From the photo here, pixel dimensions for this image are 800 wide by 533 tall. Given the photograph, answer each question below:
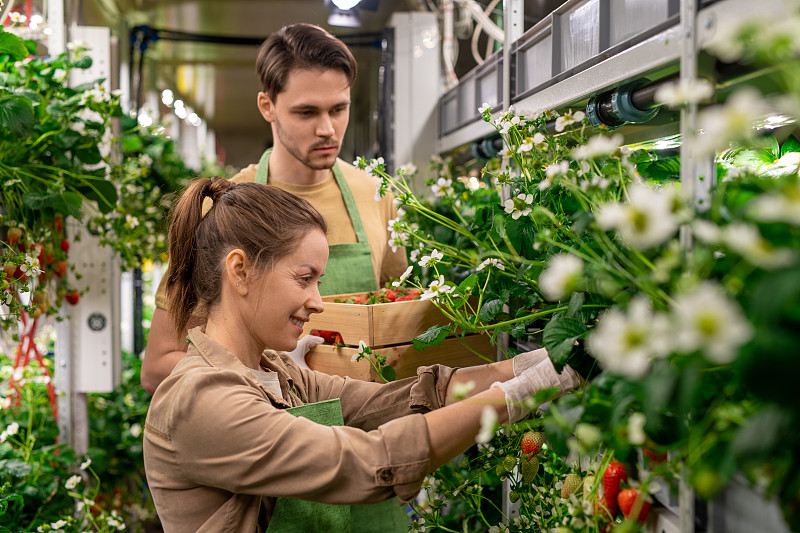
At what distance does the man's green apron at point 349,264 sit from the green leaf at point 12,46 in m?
0.71

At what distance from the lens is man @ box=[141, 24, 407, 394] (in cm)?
193

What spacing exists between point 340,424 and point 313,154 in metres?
0.89

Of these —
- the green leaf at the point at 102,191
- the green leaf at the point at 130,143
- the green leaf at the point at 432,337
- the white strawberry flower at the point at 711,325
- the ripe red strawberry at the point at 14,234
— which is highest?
the green leaf at the point at 130,143

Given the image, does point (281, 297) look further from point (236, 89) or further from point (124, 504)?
point (236, 89)

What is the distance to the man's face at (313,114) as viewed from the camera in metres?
1.97

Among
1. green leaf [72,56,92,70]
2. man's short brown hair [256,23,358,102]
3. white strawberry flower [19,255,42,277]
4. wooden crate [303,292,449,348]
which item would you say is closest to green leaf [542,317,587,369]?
wooden crate [303,292,449,348]

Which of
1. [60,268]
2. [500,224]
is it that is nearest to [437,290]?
A: [500,224]

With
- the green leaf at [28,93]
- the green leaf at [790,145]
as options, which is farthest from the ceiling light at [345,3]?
the green leaf at [790,145]

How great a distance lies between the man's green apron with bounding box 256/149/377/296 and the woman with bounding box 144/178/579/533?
18.0 inches

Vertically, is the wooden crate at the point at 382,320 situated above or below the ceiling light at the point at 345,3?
below

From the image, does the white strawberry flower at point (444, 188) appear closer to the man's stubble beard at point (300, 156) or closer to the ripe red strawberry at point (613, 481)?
the man's stubble beard at point (300, 156)

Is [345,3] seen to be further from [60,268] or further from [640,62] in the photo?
[640,62]

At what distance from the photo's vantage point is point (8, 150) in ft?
6.46

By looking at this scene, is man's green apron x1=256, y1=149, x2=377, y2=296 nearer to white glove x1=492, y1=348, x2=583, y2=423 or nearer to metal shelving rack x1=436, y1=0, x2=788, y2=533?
metal shelving rack x1=436, y1=0, x2=788, y2=533
